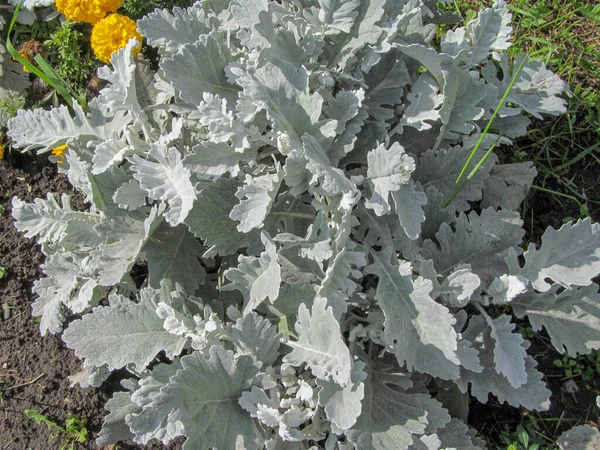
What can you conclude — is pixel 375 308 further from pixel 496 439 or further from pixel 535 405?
pixel 496 439

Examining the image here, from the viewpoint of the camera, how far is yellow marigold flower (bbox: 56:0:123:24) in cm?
261

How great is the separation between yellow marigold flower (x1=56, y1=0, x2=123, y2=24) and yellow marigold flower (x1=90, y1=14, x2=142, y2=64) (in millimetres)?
99

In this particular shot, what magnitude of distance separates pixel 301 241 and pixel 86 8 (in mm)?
1532

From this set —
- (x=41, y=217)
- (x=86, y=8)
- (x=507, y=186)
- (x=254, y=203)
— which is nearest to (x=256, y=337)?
(x=254, y=203)

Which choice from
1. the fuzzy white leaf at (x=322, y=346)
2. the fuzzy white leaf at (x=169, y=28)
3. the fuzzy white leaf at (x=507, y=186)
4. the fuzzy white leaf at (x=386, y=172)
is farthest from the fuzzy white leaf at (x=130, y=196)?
the fuzzy white leaf at (x=507, y=186)

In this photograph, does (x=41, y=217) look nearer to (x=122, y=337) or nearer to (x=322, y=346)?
(x=122, y=337)

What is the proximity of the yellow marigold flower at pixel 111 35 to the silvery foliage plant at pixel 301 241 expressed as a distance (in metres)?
0.40

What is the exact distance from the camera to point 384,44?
6.54 feet

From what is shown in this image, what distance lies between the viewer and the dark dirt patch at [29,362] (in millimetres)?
2479

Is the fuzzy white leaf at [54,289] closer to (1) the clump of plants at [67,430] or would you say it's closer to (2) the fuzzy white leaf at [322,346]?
(1) the clump of plants at [67,430]

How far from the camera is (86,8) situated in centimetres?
262

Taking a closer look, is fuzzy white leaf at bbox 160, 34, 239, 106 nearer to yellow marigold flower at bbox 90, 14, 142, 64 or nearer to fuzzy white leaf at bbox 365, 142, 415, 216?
fuzzy white leaf at bbox 365, 142, 415, 216

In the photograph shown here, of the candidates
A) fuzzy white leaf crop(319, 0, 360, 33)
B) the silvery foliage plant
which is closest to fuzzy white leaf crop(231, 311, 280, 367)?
the silvery foliage plant

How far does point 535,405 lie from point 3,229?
226 cm
